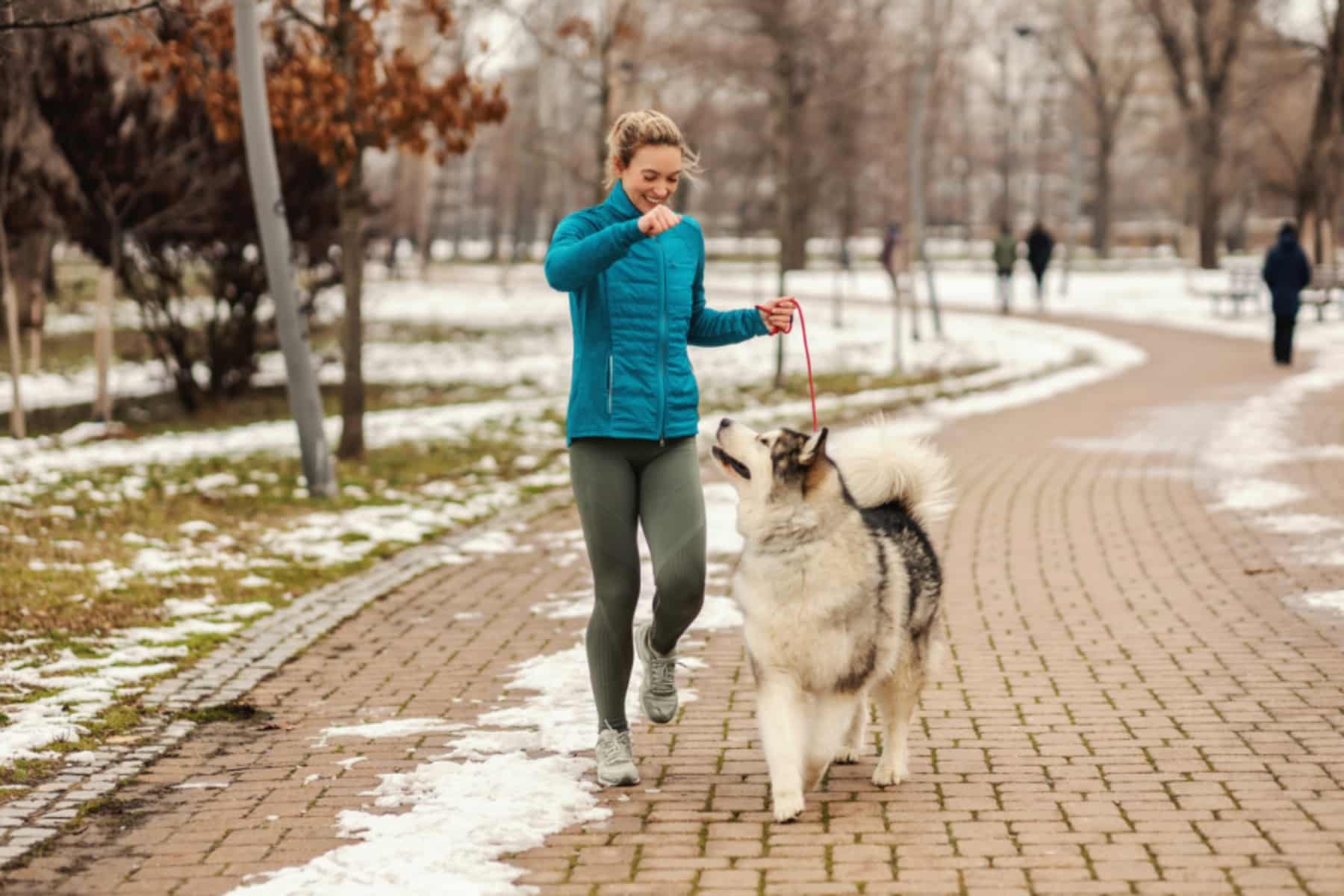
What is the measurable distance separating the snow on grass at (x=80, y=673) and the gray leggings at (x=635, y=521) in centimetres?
224

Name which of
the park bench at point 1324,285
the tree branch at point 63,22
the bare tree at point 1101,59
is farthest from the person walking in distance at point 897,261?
the bare tree at point 1101,59

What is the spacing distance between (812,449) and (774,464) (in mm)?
126

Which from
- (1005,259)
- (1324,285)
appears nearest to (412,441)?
(1324,285)

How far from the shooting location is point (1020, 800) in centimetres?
525

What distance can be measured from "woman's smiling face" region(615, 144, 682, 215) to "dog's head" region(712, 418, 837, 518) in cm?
74

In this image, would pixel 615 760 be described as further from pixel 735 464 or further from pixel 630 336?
pixel 630 336

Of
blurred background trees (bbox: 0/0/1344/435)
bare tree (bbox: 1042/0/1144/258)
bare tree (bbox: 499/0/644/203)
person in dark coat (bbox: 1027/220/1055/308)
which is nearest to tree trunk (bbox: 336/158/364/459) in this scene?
blurred background trees (bbox: 0/0/1344/435)

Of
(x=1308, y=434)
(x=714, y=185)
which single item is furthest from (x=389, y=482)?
(x=714, y=185)

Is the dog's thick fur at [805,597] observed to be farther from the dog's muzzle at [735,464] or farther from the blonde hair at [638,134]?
the blonde hair at [638,134]

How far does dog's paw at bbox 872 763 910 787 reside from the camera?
5.42 metres

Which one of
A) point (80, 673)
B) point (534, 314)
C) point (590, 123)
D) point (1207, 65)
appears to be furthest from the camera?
point (590, 123)

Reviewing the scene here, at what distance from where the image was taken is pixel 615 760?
5.44 metres

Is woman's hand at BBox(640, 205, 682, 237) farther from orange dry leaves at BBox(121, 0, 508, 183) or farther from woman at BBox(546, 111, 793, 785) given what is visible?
orange dry leaves at BBox(121, 0, 508, 183)

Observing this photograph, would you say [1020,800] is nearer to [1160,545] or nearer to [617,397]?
[617,397]
